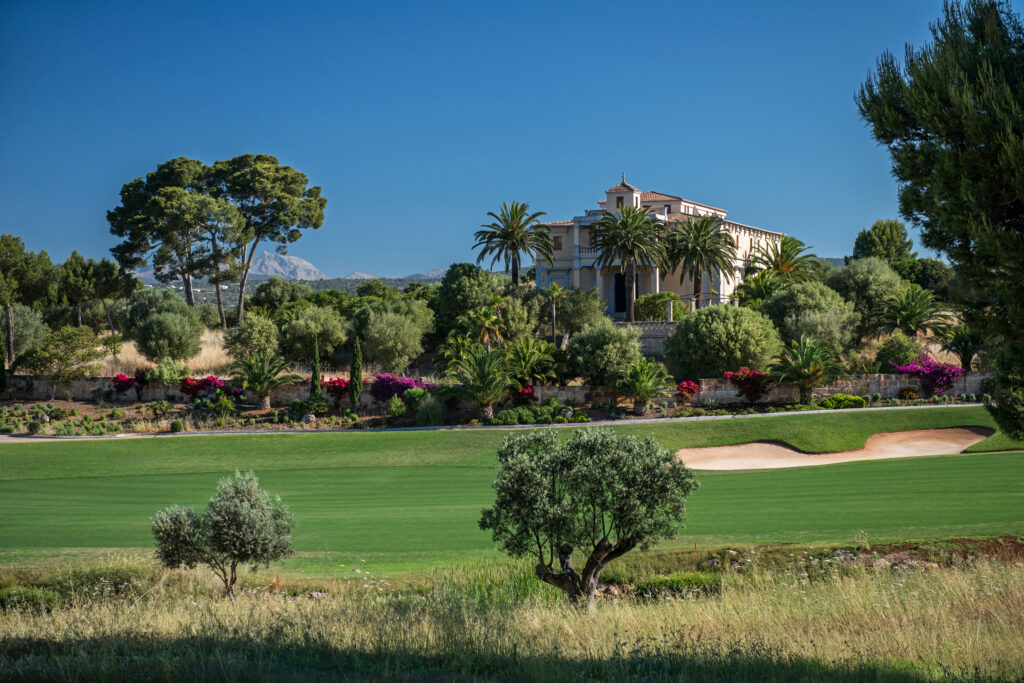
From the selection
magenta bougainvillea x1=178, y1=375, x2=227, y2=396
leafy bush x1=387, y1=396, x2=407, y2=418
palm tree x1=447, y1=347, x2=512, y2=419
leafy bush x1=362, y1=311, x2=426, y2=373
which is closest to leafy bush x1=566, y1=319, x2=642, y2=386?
palm tree x1=447, y1=347, x2=512, y2=419

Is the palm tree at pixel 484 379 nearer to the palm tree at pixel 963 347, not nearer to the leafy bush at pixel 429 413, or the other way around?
the leafy bush at pixel 429 413

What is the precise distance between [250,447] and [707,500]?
18808mm

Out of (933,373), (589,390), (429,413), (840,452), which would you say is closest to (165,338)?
(429,413)

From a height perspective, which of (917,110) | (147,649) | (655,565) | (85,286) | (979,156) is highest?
(85,286)

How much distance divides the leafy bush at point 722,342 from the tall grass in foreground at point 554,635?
29.7m

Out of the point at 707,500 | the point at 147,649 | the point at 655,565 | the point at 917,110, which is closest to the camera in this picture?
the point at 147,649

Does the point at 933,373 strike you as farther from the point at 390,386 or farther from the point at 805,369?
the point at 390,386

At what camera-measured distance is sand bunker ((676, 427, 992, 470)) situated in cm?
2773

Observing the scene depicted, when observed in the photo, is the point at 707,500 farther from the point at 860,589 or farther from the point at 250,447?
the point at 250,447

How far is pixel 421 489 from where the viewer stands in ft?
74.2

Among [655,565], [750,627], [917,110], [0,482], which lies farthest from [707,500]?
[0,482]

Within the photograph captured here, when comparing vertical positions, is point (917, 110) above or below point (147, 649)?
above

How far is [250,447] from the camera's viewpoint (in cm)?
3070

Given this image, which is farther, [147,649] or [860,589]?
[860,589]
